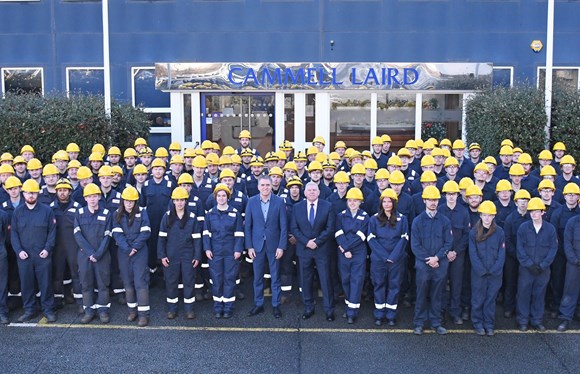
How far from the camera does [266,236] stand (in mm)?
8695

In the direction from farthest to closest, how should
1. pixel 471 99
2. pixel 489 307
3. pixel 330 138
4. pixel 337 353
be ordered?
pixel 330 138 < pixel 471 99 < pixel 489 307 < pixel 337 353

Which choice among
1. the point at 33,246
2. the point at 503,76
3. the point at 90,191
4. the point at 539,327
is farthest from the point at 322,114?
the point at 33,246

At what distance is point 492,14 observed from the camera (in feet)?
51.6

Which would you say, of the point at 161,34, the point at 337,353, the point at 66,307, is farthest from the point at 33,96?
the point at 337,353

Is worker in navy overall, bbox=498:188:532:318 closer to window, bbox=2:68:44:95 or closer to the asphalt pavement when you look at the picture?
the asphalt pavement

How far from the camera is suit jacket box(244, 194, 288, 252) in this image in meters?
8.66

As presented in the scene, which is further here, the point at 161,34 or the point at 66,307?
the point at 161,34

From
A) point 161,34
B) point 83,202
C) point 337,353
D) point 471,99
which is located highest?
point 161,34

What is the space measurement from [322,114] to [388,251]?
8.11 metres

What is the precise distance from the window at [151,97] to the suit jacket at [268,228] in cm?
813

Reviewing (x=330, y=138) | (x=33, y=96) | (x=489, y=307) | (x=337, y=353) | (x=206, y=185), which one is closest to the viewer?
(x=337, y=353)

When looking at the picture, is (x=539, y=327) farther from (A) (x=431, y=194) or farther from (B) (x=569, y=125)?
(B) (x=569, y=125)

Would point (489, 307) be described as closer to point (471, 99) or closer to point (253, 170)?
point (253, 170)

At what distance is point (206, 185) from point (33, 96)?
5562 millimetres
